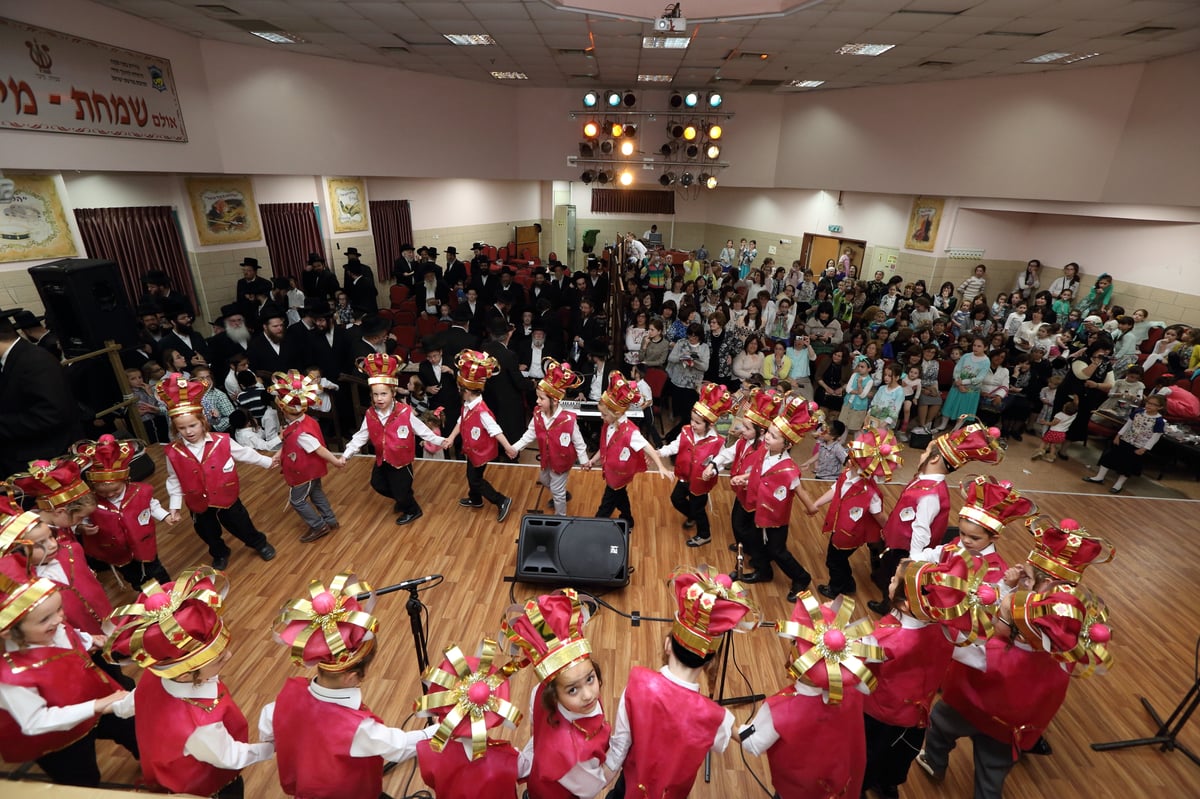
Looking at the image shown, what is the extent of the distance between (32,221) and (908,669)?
29.9 ft

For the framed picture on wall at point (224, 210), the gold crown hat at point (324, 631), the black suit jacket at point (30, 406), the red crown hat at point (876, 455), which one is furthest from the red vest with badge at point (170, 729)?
the framed picture on wall at point (224, 210)

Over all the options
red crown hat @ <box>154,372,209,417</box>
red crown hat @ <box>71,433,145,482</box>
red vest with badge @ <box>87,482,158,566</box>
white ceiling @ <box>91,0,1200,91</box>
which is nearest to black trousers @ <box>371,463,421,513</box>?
red crown hat @ <box>154,372,209,417</box>

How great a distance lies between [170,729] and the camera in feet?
5.99

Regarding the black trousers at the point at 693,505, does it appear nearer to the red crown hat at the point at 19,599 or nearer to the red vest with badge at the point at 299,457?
the red vest with badge at the point at 299,457

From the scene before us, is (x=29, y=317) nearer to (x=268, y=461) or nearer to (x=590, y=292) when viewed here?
(x=268, y=461)

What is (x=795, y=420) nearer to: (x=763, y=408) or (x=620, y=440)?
(x=763, y=408)

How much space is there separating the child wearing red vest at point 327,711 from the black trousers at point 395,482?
2.60m

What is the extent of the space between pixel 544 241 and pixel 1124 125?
12582 millimetres

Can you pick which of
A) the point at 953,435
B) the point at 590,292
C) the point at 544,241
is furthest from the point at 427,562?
the point at 544,241

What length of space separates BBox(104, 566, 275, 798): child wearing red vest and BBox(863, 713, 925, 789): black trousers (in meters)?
2.54

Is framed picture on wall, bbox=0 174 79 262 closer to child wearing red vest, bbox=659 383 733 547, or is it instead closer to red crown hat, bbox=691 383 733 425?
child wearing red vest, bbox=659 383 733 547

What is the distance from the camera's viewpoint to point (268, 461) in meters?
3.86

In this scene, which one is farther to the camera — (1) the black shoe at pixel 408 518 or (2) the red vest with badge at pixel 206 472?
(1) the black shoe at pixel 408 518

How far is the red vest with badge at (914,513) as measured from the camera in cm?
322
